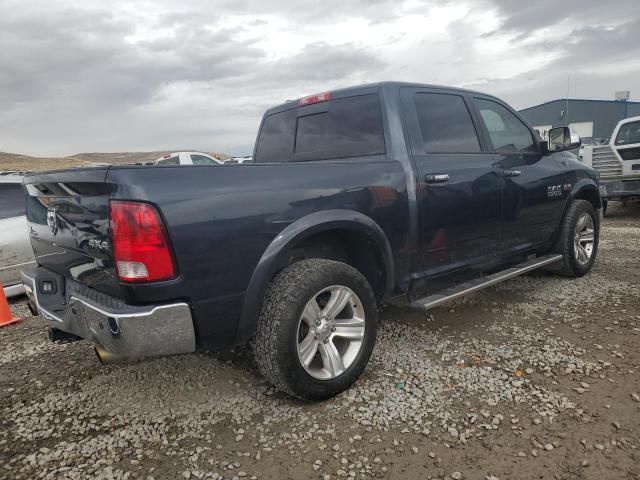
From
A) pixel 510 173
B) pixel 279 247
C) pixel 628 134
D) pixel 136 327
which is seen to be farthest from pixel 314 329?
pixel 628 134

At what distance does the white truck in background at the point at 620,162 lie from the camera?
338 inches

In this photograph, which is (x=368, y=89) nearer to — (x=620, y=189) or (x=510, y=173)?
(x=510, y=173)

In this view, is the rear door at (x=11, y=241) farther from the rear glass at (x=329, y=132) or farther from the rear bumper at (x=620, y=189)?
the rear bumper at (x=620, y=189)

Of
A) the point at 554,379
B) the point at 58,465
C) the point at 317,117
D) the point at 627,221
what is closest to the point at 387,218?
the point at 317,117

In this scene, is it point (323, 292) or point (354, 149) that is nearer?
point (323, 292)

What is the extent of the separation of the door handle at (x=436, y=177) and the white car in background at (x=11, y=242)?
167 inches

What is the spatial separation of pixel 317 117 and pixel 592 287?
328 centimetres

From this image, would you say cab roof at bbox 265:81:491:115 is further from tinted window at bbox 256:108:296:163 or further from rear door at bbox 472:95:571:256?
rear door at bbox 472:95:571:256

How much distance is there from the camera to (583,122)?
35.3 meters

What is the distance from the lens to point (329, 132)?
134 inches

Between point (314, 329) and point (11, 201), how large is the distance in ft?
14.2

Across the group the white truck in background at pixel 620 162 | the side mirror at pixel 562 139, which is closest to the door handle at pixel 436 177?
the side mirror at pixel 562 139

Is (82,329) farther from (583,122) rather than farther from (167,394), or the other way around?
(583,122)

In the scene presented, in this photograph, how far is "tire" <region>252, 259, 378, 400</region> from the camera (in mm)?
2332
